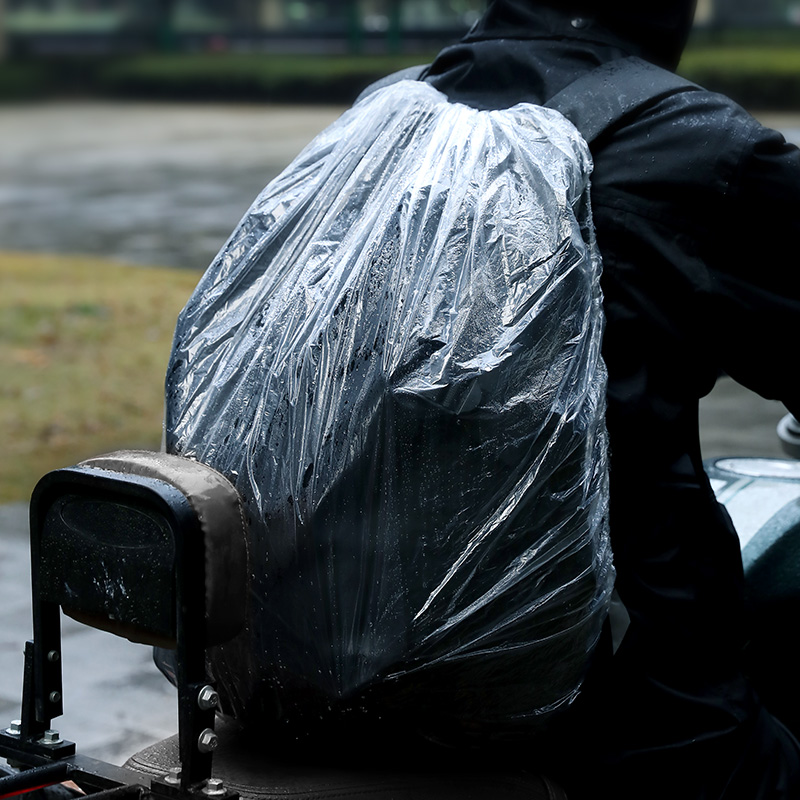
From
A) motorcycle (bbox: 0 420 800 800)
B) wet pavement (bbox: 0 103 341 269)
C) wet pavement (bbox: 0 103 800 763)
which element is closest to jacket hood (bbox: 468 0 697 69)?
motorcycle (bbox: 0 420 800 800)

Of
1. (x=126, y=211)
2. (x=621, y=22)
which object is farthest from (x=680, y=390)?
(x=126, y=211)

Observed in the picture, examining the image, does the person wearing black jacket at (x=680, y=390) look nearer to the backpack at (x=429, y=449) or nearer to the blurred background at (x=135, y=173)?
the backpack at (x=429, y=449)

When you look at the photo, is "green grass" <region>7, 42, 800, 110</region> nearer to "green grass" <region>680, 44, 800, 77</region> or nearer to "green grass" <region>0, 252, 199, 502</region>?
"green grass" <region>680, 44, 800, 77</region>

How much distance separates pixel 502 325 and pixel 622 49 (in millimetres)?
511

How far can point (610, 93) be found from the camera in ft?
5.71

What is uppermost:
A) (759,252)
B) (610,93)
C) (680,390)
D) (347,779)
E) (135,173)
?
(610,93)

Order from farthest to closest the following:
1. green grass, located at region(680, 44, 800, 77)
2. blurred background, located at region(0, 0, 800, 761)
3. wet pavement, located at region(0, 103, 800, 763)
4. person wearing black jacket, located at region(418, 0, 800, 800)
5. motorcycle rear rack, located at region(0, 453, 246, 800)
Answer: green grass, located at region(680, 44, 800, 77) < blurred background, located at region(0, 0, 800, 761) < wet pavement, located at region(0, 103, 800, 763) < person wearing black jacket, located at region(418, 0, 800, 800) < motorcycle rear rack, located at region(0, 453, 246, 800)

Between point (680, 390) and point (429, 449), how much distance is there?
40 centimetres

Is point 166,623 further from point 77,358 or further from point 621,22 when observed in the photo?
point 77,358

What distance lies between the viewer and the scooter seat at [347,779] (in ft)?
5.22

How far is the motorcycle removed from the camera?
1470mm

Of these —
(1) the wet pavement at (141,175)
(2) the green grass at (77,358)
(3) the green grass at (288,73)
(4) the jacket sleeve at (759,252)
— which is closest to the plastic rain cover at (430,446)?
(4) the jacket sleeve at (759,252)

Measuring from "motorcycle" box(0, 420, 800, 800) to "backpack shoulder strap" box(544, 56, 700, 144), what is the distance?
2.06ft

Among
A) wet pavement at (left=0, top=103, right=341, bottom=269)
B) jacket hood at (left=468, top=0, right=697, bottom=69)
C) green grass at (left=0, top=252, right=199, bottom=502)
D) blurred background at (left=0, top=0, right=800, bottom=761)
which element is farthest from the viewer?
wet pavement at (left=0, top=103, right=341, bottom=269)
